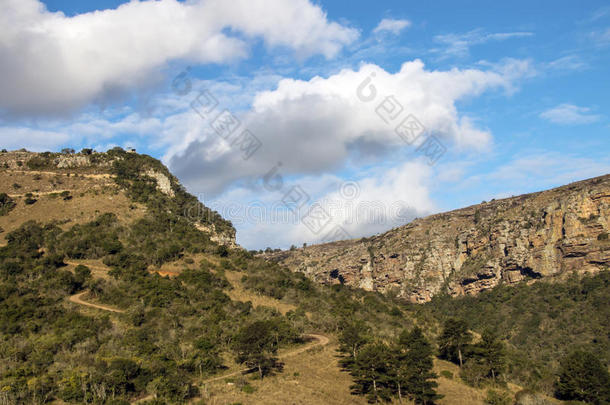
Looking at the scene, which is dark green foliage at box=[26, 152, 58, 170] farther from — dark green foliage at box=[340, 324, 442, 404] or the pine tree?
the pine tree

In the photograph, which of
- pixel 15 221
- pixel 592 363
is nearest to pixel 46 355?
pixel 15 221

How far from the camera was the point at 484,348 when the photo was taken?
5762 cm

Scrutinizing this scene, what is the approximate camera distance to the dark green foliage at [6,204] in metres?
84.2

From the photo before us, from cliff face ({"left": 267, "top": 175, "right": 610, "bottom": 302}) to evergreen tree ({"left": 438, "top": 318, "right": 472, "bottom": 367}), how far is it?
73390mm

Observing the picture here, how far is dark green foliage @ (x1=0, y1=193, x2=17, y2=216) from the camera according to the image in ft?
276

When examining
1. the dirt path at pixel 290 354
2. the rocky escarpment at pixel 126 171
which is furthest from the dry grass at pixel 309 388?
the rocky escarpment at pixel 126 171

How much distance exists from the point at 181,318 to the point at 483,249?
113904mm

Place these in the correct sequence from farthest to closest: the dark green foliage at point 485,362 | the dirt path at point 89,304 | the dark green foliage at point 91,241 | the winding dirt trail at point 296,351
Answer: the dark green foliage at point 91,241
the dirt path at point 89,304
the dark green foliage at point 485,362
the winding dirt trail at point 296,351

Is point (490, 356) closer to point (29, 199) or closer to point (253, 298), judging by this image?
point (253, 298)

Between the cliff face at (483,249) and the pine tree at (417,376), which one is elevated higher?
the cliff face at (483,249)

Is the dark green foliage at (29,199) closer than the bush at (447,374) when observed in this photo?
No

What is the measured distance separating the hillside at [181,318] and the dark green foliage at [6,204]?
18cm

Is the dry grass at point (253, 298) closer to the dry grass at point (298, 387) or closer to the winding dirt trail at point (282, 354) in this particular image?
the winding dirt trail at point (282, 354)

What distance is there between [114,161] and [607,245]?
407 ft
